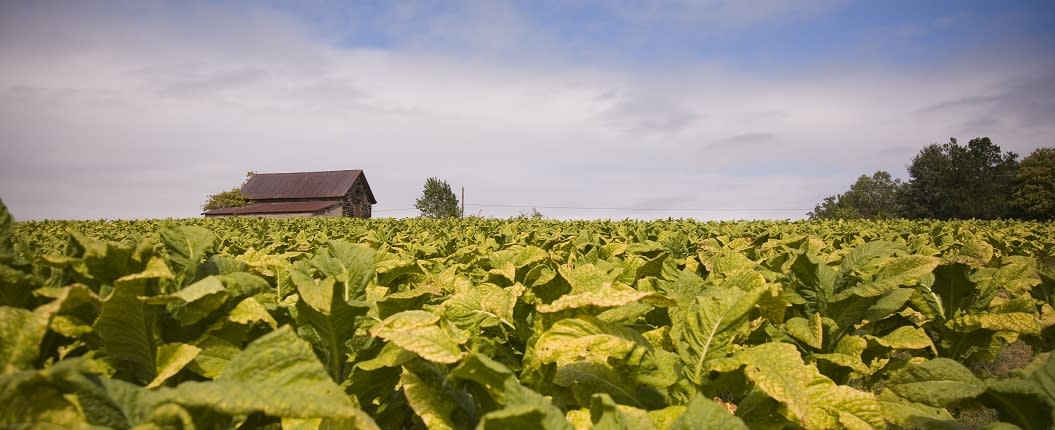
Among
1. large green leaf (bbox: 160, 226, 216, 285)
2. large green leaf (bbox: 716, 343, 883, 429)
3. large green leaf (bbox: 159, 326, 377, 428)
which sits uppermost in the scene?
large green leaf (bbox: 160, 226, 216, 285)

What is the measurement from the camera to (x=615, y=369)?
1.80 m

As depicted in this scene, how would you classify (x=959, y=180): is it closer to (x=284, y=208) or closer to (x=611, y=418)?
(x=284, y=208)

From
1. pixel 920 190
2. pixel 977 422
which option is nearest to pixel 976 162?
pixel 920 190

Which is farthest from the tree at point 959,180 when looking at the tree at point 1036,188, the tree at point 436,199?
the tree at point 436,199

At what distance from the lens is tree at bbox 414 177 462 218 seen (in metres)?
93.6

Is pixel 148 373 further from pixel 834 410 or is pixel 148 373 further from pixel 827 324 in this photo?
pixel 827 324

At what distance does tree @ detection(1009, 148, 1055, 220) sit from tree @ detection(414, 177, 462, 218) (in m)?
76.2

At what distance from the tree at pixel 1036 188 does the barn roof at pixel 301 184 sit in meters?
82.8

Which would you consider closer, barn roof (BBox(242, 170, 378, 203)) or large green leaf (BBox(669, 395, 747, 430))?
large green leaf (BBox(669, 395, 747, 430))

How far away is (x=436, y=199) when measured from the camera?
9481 centimetres

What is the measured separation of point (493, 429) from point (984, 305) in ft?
12.9

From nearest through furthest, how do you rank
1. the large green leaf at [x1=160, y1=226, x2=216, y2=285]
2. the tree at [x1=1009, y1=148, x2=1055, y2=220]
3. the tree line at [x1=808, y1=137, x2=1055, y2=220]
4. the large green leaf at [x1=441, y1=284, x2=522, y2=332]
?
the large green leaf at [x1=160, y1=226, x2=216, y2=285]
the large green leaf at [x1=441, y1=284, x2=522, y2=332]
the tree at [x1=1009, y1=148, x2=1055, y2=220]
the tree line at [x1=808, y1=137, x2=1055, y2=220]

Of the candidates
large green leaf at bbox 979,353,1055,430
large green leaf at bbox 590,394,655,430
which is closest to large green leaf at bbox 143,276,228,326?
large green leaf at bbox 590,394,655,430

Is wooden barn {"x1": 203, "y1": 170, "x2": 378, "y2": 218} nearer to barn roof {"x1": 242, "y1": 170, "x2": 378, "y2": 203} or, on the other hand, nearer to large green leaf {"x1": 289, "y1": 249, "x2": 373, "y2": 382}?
barn roof {"x1": 242, "y1": 170, "x2": 378, "y2": 203}
